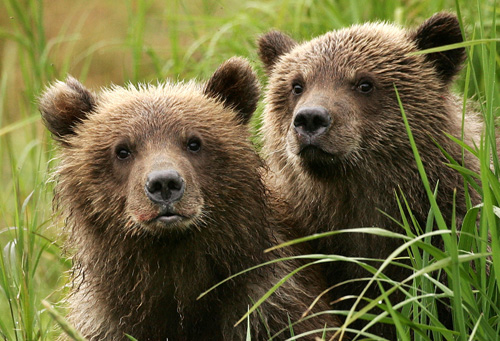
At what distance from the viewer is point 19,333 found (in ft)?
17.9

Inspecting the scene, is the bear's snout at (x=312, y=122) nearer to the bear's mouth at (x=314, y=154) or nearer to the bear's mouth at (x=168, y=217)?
the bear's mouth at (x=314, y=154)

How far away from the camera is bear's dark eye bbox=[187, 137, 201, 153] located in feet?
16.8

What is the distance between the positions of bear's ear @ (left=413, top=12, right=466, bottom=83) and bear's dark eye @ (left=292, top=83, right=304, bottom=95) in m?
0.87

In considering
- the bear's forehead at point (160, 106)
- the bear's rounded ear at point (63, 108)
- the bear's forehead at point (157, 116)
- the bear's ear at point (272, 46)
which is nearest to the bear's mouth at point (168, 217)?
the bear's forehead at point (157, 116)

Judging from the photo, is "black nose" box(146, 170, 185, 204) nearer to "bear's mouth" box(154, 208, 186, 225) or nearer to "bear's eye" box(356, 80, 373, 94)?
"bear's mouth" box(154, 208, 186, 225)

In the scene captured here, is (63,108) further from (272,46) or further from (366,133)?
(366,133)

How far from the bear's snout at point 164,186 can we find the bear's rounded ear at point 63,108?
3.64 ft

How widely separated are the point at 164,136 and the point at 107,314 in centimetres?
116

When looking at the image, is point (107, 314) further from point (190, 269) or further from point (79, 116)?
point (79, 116)

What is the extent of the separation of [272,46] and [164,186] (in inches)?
85.1

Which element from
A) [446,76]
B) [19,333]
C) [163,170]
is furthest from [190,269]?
[446,76]

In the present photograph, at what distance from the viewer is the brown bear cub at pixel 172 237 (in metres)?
5.00

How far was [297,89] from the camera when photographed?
19.0 ft

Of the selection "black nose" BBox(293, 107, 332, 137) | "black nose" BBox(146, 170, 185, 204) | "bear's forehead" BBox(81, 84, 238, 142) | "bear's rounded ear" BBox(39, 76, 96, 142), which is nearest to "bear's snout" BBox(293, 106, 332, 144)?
"black nose" BBox(293, 107, 332, 137)
